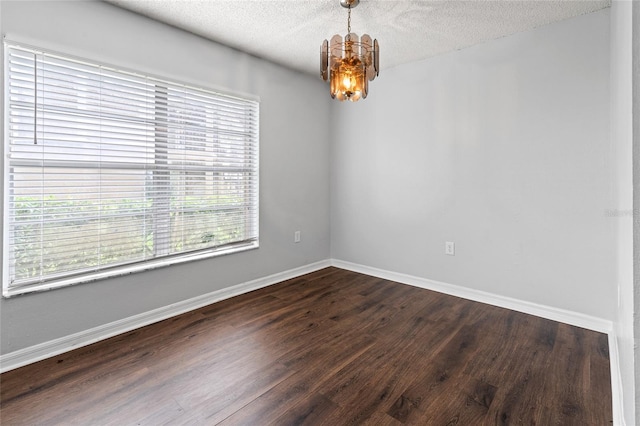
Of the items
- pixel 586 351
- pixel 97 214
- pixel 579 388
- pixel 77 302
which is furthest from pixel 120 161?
pixel 586 351

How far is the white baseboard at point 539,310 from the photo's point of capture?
168 cm

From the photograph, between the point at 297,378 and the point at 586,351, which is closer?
the point at 297,378

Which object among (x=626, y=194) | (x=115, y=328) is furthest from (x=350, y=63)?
(x=115, y=328)

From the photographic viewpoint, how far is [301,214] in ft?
12.4

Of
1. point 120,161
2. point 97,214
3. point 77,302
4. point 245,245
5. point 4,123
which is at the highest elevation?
point 4,123

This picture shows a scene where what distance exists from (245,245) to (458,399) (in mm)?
2297

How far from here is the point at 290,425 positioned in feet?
4.77

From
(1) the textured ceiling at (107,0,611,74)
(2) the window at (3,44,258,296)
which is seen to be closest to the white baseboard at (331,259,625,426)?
(2) the window at (3,44,258,296)

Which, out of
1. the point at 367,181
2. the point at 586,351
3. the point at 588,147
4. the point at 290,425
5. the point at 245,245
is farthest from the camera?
the point at 367,181

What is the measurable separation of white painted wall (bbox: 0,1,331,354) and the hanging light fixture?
134cm

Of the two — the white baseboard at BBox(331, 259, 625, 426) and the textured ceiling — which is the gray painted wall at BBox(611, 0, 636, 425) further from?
the textured ceiling

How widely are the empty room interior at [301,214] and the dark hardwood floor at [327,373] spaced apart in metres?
0.02

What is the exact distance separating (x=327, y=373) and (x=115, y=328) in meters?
1.64

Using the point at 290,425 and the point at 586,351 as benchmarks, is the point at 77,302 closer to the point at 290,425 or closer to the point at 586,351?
the point at 290,425
